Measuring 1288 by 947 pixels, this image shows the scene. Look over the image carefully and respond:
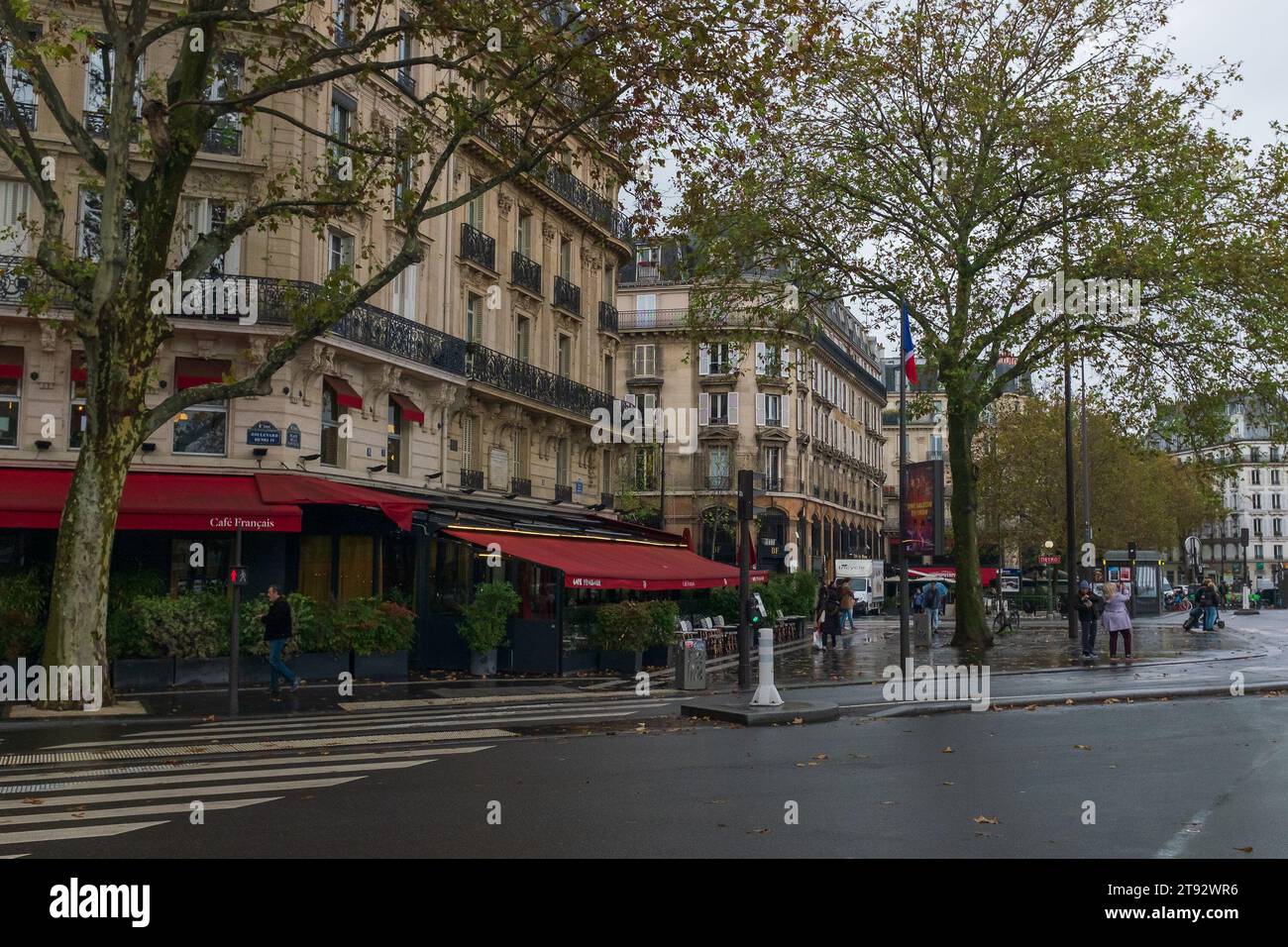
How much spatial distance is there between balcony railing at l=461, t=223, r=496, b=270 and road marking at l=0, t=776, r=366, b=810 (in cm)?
2164

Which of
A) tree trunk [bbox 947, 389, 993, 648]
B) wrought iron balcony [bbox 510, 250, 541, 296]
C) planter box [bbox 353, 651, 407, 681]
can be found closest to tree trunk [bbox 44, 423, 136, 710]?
planter box [bbox 353, 651, 407, 681]

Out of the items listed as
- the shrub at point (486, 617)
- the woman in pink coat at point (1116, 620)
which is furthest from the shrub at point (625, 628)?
the woman in pink coat at point (1116, 620)

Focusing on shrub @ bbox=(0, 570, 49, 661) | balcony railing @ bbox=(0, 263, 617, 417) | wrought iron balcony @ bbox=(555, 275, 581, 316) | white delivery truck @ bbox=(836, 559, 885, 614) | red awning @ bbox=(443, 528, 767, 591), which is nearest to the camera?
shrub @ bbox=(0, 570, 49, 661)

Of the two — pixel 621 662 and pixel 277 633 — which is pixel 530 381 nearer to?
pixel 621 662

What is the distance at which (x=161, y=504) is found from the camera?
21250 millimetres

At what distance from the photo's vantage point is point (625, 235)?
136 feet

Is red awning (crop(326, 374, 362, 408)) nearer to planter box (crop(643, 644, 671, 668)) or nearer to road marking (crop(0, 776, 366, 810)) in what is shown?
planter box (crop(643, 644, 671, 668))

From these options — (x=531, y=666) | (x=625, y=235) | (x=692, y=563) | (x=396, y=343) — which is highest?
(x=625, y=235)

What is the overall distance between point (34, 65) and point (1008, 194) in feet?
61.7

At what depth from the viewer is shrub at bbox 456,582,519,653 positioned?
23.3 meters

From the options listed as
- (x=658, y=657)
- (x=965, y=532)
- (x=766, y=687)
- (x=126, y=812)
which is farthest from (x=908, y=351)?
(x=126, y=812)

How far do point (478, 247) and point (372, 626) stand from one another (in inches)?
488
